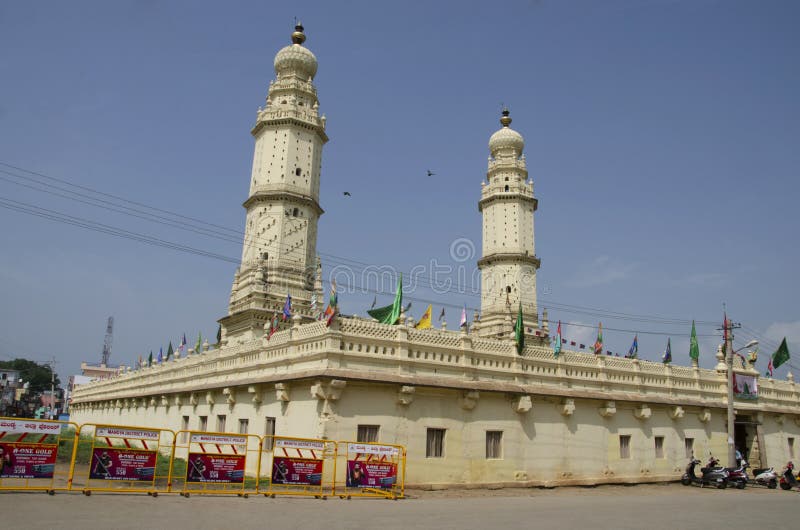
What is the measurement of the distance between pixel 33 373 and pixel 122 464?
158 metres

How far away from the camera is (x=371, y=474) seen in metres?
18.7

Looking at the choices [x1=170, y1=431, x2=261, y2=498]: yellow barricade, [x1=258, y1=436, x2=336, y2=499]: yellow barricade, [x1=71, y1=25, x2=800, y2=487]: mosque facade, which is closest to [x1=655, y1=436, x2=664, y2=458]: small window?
[x1=71, y1=25, x2=800, y2=487]: mosque facade

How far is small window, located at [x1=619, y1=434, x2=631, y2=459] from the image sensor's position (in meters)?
27.9

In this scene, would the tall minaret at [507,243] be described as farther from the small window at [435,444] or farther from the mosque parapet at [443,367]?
the small window at [435,444]

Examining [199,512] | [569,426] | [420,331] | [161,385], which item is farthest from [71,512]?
[161,385]

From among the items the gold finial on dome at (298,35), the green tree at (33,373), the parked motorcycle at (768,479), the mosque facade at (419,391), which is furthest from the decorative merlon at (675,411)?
the green tree at (33,373)

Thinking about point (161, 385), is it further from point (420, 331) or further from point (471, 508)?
point (471, 508)

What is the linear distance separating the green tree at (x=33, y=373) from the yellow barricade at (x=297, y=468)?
151m

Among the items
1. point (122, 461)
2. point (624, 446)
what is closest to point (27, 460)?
point (122, 461)

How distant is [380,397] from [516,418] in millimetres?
6396

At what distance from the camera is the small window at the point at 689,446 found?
3059 centimetres

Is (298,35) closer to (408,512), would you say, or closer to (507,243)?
(507,243)

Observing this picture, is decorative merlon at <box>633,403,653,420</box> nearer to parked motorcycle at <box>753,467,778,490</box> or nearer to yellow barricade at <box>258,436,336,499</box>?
parked motorcycle at <box>753,467,778,490</box>

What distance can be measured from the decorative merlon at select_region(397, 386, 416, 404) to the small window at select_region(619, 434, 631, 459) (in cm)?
1220
